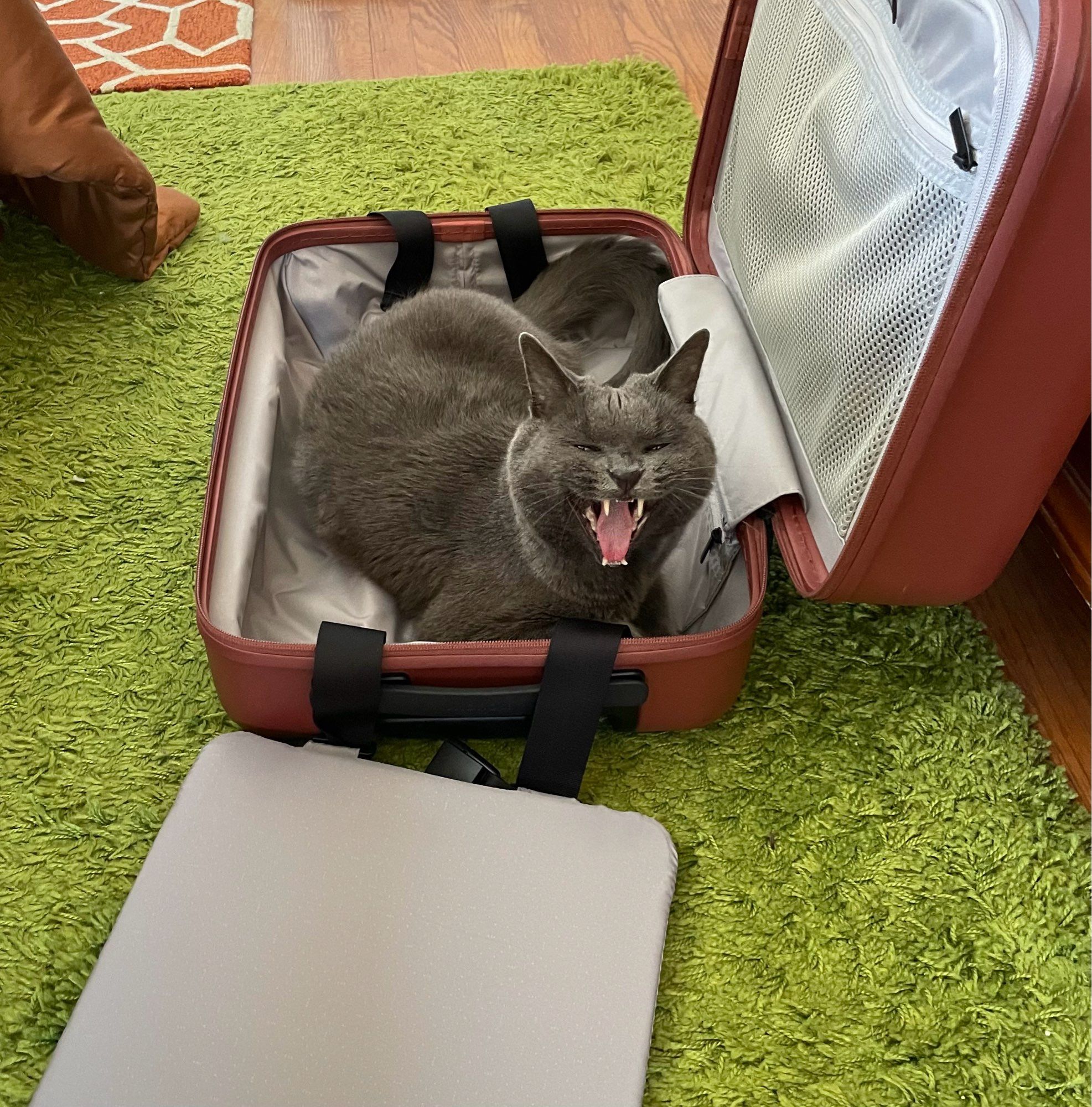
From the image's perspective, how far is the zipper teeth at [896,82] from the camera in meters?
0.85

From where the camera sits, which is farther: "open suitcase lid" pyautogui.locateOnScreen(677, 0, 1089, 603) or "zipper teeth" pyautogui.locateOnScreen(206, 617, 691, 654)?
"zipper teeth" pyautogui.locateOnScreen(206, 617, 691, 654)

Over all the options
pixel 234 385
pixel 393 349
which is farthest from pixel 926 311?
pixel 234 385

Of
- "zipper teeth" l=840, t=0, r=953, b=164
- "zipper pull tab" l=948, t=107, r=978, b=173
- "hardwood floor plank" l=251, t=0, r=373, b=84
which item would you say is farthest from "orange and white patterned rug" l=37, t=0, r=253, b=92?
"zipper pull tab" l=948, t=107, r=978, b=173

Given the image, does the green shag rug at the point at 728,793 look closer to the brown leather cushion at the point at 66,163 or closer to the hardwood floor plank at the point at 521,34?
the brown leather cushion at the point at 66,163

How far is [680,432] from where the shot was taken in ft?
3.23

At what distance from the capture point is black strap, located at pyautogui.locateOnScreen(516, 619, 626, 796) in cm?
98

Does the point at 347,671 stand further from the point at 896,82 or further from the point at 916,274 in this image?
the point at 896,82

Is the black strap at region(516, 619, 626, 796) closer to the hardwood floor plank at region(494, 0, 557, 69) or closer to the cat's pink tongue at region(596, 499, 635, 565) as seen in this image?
the cat's pink tongue at region(596, 499, 635, 565)

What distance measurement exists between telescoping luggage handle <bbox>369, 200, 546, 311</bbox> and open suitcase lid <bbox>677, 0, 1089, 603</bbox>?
0.37m

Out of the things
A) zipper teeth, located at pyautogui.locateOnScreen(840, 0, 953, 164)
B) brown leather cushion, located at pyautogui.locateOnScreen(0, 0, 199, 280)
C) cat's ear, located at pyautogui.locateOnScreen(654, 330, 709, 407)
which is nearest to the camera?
zipper teeth, located at pyautogui.locateOnScreen(840, 0, 953, 164)

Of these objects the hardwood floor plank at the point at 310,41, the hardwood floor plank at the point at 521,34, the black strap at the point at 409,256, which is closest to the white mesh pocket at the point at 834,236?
the black strap at the point at 409,256

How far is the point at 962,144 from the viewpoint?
80 cm

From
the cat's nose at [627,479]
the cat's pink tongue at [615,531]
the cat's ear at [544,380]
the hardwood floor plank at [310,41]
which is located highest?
the cat's ear at [544,380]

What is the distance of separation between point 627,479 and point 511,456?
183mm
